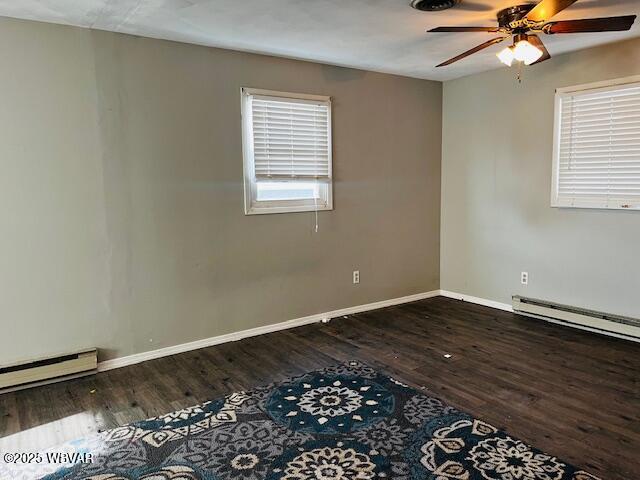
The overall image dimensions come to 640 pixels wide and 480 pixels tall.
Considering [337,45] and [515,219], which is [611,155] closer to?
[515,219]

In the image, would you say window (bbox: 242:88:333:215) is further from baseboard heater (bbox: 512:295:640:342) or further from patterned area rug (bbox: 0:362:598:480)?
baseboard heater (bbox: 512:295:640:342)

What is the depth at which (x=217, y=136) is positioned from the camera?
3832 millimetres

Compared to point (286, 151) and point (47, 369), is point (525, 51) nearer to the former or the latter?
point (286, 151)

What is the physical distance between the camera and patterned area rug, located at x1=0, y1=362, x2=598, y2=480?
84.6 inches

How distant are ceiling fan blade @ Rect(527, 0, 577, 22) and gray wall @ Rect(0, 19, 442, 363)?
88.4 inches

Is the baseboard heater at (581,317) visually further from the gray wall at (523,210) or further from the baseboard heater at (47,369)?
the baseboard heater at (47,369)

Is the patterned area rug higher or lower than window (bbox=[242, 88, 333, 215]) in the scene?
lower

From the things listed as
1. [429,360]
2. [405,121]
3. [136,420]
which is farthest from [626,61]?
[136,420]

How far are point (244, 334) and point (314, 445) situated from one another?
1866 millimetres

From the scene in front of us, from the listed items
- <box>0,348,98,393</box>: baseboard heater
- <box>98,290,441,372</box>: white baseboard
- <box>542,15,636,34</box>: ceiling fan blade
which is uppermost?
<box>542,15,636,34</box>: ceiling fan blade

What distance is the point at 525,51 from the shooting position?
2787mm

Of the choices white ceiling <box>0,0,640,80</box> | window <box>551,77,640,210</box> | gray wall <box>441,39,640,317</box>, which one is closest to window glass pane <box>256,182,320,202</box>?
white ceiling <box>0,0,640,80</box>

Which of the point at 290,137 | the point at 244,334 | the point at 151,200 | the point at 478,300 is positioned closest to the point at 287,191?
the point at 290,137

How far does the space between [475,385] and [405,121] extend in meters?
3.06
